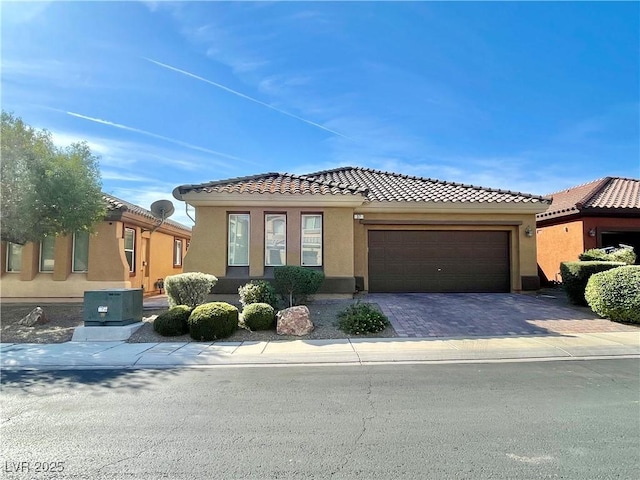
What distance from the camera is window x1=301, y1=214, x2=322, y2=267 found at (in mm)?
13753

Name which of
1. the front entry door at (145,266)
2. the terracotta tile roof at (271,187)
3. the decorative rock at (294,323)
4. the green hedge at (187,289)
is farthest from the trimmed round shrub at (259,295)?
the front entry door at (145,266)

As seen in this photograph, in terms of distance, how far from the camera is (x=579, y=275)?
12500mm

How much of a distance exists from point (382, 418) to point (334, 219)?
30.6ft

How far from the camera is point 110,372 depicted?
701 centimetres

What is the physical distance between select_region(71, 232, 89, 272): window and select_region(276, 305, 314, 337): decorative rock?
9.01m

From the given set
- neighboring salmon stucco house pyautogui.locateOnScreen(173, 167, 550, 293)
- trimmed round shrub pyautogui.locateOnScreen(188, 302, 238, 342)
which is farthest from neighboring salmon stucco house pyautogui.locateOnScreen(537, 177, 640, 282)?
trimmed round shrub pyautogui.locateOnScreen(188, 302, 238, 342)

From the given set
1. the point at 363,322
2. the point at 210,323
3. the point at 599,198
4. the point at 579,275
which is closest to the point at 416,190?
the point at 579,275

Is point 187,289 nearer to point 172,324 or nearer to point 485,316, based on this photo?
point 172,324

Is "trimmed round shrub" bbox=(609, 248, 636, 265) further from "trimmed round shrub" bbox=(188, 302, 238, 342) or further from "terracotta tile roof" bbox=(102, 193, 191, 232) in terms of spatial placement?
"terracotta tile roof" bbox=(102, 193, 191, 232)

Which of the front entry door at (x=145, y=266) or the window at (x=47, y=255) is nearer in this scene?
the window at (x=47, y=255)

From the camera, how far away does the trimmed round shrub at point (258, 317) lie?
985 centimetres

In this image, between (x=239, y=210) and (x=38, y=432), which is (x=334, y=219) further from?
(x=38, y=432)

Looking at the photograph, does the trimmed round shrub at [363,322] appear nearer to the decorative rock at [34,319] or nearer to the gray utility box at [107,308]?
the gray utility box at [107,308]

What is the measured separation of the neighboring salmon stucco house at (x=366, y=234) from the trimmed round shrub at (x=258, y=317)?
11.0 ft
